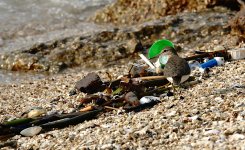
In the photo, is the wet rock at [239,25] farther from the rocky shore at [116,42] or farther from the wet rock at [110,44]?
the wet rock at [110,44]

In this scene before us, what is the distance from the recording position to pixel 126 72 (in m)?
6.70

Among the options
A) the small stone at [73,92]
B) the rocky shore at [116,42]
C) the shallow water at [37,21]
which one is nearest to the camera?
the small stone at [73,92]

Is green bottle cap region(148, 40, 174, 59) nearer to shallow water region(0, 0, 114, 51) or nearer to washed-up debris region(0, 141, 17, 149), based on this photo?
washed-up debris region(0, 141, 17, 149)

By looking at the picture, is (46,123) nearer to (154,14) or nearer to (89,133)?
(89,133)

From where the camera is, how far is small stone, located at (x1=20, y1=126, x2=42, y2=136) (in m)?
4.37

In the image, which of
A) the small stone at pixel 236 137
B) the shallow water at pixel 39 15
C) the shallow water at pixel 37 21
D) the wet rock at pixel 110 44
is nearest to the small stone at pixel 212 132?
the small stone at pixel 236 137

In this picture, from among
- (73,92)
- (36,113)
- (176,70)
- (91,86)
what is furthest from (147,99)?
(73,92)

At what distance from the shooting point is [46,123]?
14.9ft

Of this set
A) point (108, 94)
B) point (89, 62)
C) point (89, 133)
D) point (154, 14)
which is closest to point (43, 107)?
point (108, 94)

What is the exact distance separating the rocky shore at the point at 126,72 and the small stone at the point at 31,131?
2.5 inches

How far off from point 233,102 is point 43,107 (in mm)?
1987

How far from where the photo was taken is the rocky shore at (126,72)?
3.88m

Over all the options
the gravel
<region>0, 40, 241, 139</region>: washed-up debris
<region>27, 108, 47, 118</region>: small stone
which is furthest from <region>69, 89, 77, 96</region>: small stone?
<region>27, 108, 47, 118</region>: small stone

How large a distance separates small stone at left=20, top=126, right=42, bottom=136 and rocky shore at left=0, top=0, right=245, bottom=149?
6 centimetres
